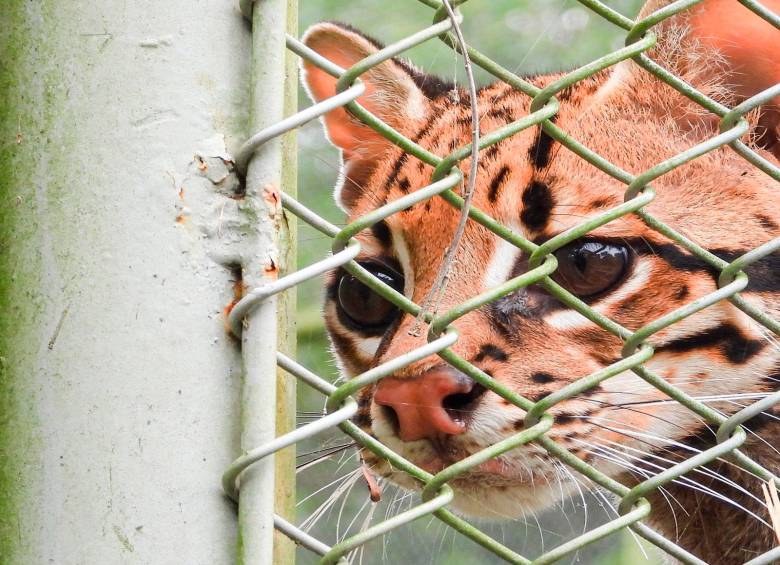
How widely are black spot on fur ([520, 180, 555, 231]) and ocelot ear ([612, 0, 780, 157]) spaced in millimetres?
523

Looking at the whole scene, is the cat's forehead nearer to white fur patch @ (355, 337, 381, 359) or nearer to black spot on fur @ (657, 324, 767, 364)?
black spot on fur @ (657, 324, 767, 364)

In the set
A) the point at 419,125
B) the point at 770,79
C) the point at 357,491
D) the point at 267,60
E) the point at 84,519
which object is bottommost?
the point at 357,491

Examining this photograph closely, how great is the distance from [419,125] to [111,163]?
2234 mm

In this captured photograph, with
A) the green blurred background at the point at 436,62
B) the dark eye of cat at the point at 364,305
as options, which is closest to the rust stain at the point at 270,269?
the dark eye of cat at the point at 364,305

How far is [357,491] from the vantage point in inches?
229

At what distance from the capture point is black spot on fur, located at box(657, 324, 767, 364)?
9.30 ft

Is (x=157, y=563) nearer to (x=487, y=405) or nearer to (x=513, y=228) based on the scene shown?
(x=487, y=405)

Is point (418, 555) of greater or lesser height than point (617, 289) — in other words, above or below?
below

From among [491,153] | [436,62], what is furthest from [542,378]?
[436,62]

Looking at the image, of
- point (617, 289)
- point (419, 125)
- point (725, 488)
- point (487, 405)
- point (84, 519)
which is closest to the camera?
point (84, 519)

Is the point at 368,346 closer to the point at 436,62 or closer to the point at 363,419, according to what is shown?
the point at 363,419

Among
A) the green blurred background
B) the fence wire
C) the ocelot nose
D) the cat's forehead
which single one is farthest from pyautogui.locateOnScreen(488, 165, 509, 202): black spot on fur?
the green blurred background

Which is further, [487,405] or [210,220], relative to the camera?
[487,405]

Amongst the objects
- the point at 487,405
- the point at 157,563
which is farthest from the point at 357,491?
the point at 157,563
